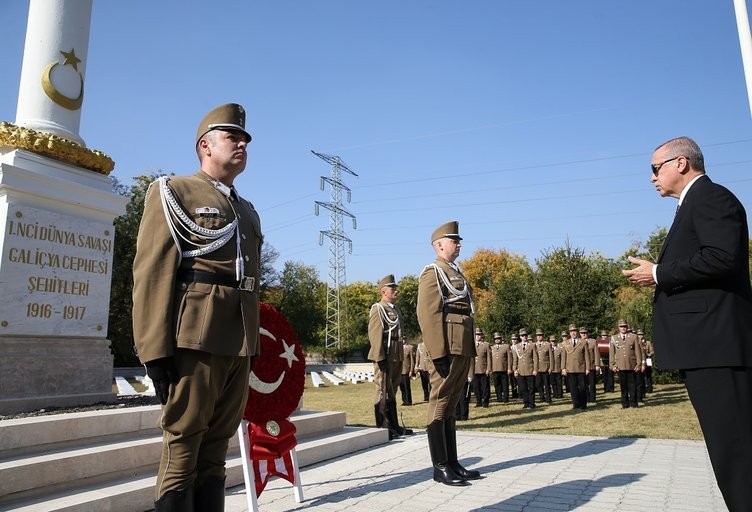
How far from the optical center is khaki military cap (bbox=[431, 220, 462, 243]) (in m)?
5.74

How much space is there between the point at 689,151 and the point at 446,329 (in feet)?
8.83

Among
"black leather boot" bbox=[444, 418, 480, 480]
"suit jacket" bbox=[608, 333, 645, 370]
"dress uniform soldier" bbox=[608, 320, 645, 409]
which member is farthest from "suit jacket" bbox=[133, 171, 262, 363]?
"suit jacket" bbox=[608, 333, 645, 370]

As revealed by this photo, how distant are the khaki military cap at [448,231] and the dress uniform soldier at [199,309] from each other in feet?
9.92

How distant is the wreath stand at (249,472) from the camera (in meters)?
3.75

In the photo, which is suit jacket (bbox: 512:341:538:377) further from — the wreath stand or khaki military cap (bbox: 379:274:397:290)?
the wreath stand

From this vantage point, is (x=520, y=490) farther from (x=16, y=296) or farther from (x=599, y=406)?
(x=599, y=406)

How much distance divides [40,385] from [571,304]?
1878 cm

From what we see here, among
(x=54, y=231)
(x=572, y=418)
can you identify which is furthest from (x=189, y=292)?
(x=572, y=418)

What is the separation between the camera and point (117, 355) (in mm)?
29625

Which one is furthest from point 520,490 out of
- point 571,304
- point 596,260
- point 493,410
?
point 596,260

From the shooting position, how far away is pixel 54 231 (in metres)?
5.29

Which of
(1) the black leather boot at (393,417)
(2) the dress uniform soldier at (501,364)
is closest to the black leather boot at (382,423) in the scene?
(1) the black leather boot at (393,417)

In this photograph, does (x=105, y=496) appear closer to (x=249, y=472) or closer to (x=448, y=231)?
(x=249, y=472)

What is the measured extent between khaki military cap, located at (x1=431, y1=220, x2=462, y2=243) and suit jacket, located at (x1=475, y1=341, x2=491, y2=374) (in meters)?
10.5
